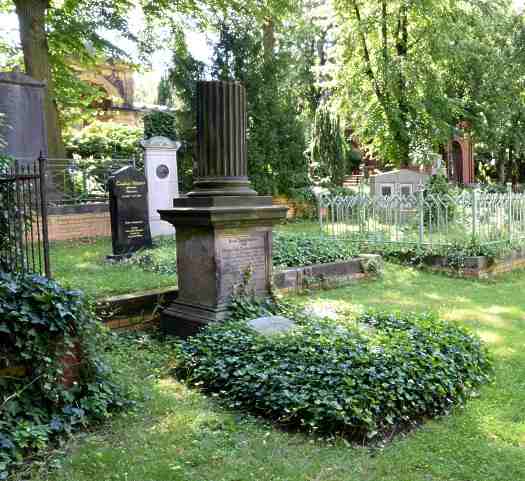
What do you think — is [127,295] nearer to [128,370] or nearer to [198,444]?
[128,370]

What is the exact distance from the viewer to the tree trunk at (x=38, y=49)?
594 inches

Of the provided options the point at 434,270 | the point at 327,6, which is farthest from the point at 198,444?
the point at 327,6

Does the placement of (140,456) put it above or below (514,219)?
below

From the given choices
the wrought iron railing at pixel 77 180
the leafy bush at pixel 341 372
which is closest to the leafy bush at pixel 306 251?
the leafy bush at pixel 341 372

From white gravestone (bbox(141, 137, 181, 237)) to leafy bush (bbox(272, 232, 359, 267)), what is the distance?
12.4ft

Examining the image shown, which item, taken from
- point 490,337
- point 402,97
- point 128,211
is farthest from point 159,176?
point 402,97

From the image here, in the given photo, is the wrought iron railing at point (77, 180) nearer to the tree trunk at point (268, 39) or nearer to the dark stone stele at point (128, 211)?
the dark stone stele at point (128, 211)

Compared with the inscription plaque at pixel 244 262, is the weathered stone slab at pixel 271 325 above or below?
below

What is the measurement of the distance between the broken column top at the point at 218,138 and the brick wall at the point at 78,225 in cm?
754

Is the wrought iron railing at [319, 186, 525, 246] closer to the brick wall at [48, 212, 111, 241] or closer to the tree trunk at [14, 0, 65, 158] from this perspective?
the brick wall at [48, 212, 111, 241]

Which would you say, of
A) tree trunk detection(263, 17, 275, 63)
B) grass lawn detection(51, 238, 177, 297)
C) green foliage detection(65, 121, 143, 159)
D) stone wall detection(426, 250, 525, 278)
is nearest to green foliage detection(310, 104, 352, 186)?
tree trunk detection(263, 17, 275, 63)

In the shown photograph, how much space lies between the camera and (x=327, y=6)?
23266 millimetres

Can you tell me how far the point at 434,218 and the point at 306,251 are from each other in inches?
162

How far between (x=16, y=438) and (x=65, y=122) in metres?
19.8
